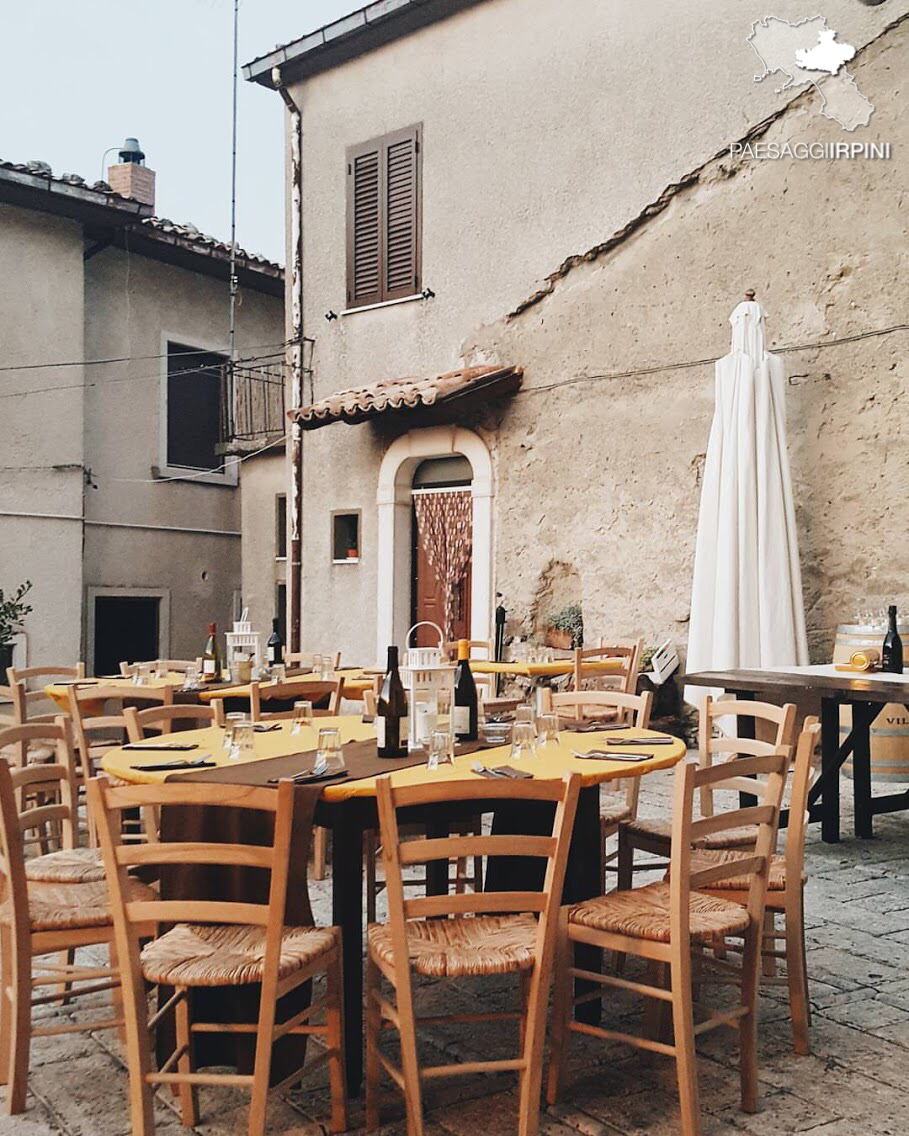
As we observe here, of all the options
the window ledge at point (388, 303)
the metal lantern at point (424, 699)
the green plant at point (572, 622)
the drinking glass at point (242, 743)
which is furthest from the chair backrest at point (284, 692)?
the window ledge at point (388, 303)

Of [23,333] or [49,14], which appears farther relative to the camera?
[49,14]

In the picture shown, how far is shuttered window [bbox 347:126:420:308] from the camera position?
A: 11.2 metres

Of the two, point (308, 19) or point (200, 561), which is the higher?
point (308, 19)

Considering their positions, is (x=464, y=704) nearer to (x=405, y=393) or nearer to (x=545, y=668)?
(x=545, y=668)

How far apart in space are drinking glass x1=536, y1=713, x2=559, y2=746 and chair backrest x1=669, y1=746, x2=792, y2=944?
32.6 inches

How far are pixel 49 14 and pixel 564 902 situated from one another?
2452cm

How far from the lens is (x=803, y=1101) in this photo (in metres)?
2.93

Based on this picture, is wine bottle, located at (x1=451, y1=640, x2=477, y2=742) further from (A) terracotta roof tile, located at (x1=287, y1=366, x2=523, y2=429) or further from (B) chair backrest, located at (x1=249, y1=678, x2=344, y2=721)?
(A) terracotta roof tile, located at (x1=287, y1=366, x2=523, y2=429)

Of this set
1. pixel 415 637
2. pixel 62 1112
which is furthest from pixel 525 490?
pixel 62 1112

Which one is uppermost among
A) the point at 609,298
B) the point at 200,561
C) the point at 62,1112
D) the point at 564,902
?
the point at 609,298

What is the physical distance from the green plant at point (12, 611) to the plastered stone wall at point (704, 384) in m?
5.06

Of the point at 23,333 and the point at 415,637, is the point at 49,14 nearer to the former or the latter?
the point at 23,333

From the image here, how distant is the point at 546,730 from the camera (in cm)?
385

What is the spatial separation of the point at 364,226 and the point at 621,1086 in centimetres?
996
